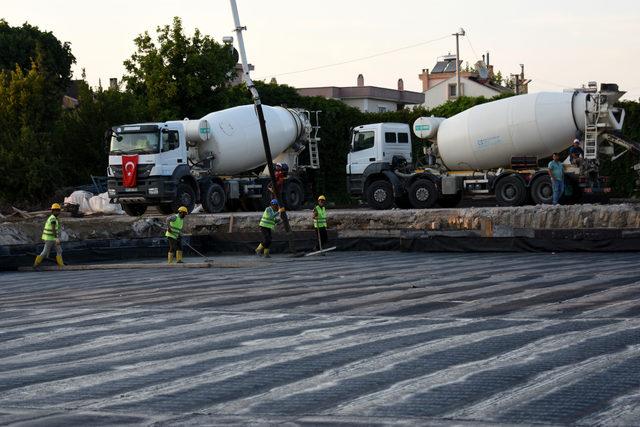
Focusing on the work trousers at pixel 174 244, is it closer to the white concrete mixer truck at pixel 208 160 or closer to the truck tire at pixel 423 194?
the white concrete mixer truck at pixel 208 160

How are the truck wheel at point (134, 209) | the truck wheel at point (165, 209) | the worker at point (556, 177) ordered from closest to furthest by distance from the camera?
the worker at point (556, 177) → the truck wheel at point (165, 209) → the truck wheel at point (134, 209)

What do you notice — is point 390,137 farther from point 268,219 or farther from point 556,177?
point 268,219

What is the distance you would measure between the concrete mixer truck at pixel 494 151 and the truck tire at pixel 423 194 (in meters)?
0.03

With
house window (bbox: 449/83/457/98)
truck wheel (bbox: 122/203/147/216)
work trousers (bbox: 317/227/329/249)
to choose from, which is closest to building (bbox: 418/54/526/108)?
house window (bbox: 449/83/457/98)

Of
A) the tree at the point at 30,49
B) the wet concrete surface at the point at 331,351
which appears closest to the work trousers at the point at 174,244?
the wet concrete surface at the point at 331,351

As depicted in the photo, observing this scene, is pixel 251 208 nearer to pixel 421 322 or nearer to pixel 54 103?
pixel 54 103

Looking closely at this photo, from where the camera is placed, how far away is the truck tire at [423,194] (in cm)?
3659

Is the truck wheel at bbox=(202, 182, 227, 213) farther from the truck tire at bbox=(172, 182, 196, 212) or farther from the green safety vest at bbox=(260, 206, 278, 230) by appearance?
the green safety vest at bbox=(260, 206, 278, 230)

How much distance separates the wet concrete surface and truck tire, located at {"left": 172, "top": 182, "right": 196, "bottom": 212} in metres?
14.9

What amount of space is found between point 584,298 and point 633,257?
9265 millimetres

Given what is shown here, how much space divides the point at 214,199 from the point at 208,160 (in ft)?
4.30

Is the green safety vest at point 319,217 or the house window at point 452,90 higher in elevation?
the house window at point 452,90

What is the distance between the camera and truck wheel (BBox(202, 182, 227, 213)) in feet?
124

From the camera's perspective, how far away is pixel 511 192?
34.6 metres
